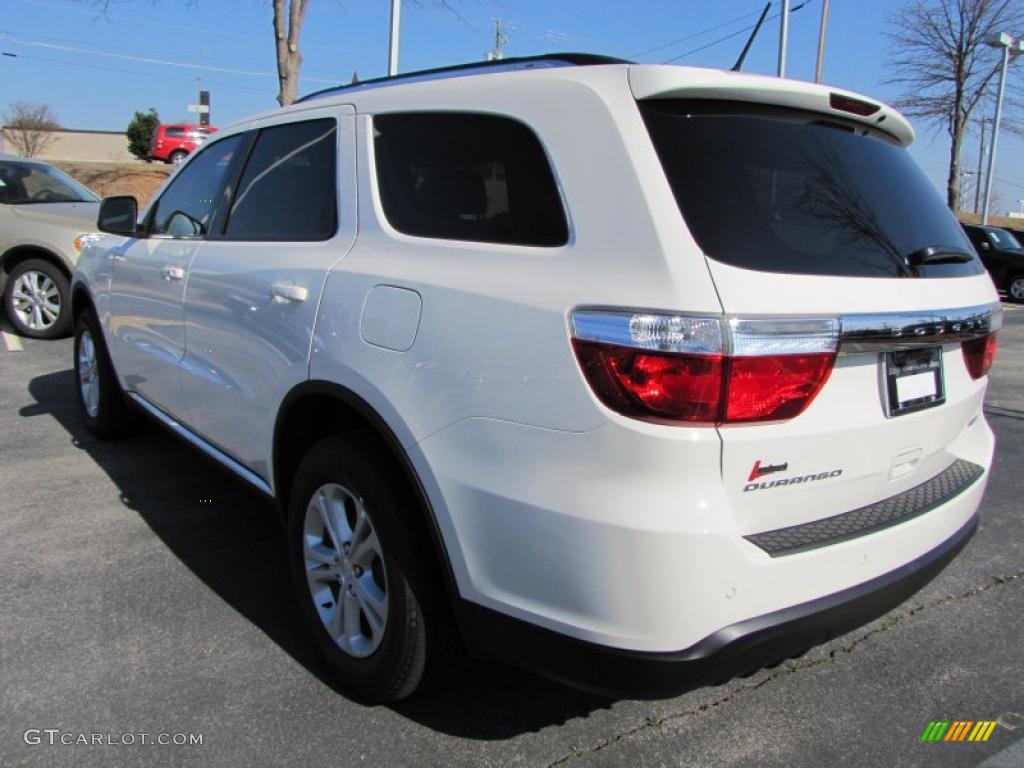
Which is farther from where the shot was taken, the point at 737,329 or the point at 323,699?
the point at 323,699

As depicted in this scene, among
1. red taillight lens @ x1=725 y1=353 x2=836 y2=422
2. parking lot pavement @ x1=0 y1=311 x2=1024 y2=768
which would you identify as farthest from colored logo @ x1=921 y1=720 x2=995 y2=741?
red taillight lens @ x1=725 y1=353 x2=836 y2=422

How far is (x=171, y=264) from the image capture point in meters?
3.60

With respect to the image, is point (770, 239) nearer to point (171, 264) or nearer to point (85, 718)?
point (85, 718)

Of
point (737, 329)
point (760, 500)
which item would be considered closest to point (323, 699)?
point (760, 500)

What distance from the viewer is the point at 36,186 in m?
8.67

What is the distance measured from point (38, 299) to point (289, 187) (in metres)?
6.25

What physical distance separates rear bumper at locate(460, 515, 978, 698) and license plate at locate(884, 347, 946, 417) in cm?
42

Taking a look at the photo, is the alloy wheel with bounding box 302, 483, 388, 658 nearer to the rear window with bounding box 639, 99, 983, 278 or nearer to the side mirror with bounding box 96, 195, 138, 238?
the rear window with bounding box 639, 99, 983, 278

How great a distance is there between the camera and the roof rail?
7.10 feet

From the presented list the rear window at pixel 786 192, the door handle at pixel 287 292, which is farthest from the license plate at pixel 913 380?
the door handle at pixel 287 292

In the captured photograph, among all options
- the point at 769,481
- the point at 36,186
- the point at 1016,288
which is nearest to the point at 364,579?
the point at 769,481

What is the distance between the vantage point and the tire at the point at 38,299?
7.93 m

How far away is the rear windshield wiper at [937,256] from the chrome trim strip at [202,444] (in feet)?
7.23

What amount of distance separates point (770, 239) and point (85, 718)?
2.32m
